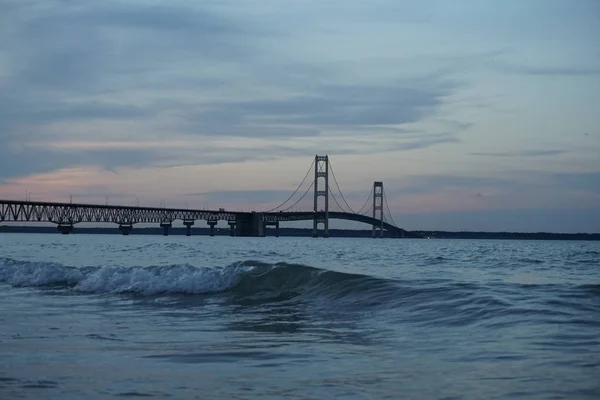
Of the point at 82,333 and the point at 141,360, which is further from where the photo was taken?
the point at 82,333

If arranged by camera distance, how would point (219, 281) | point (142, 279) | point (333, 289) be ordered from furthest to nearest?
1. point (142, 279)
2. point (219, 281)
3. point (333, 289)

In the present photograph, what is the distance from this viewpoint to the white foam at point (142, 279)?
14.5 metres

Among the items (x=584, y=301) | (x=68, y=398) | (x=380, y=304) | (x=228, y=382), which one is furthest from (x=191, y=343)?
(x=584, y=301)

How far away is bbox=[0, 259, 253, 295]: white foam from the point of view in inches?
571

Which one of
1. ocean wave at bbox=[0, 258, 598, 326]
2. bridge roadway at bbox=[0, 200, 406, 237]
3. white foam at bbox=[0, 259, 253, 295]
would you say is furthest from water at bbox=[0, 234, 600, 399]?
bridge roadway at bbox=[0, 200, 406, 237]

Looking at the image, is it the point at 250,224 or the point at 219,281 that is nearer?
the point at 219,281

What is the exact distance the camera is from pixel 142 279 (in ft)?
Answer: 49.1

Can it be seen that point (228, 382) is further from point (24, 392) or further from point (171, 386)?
point (24, 392)

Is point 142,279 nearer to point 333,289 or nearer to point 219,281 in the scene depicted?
point 219,281

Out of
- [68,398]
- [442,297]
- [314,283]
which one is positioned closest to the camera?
[68,398]

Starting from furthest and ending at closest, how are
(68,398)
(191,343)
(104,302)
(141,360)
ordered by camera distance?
(104,302)
(191,343)
(141,360)
(68,398)

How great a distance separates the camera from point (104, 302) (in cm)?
1234

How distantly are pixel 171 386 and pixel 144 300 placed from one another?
792 centimetres

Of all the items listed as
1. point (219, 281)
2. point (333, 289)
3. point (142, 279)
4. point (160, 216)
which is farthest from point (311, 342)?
point (160, 216)
